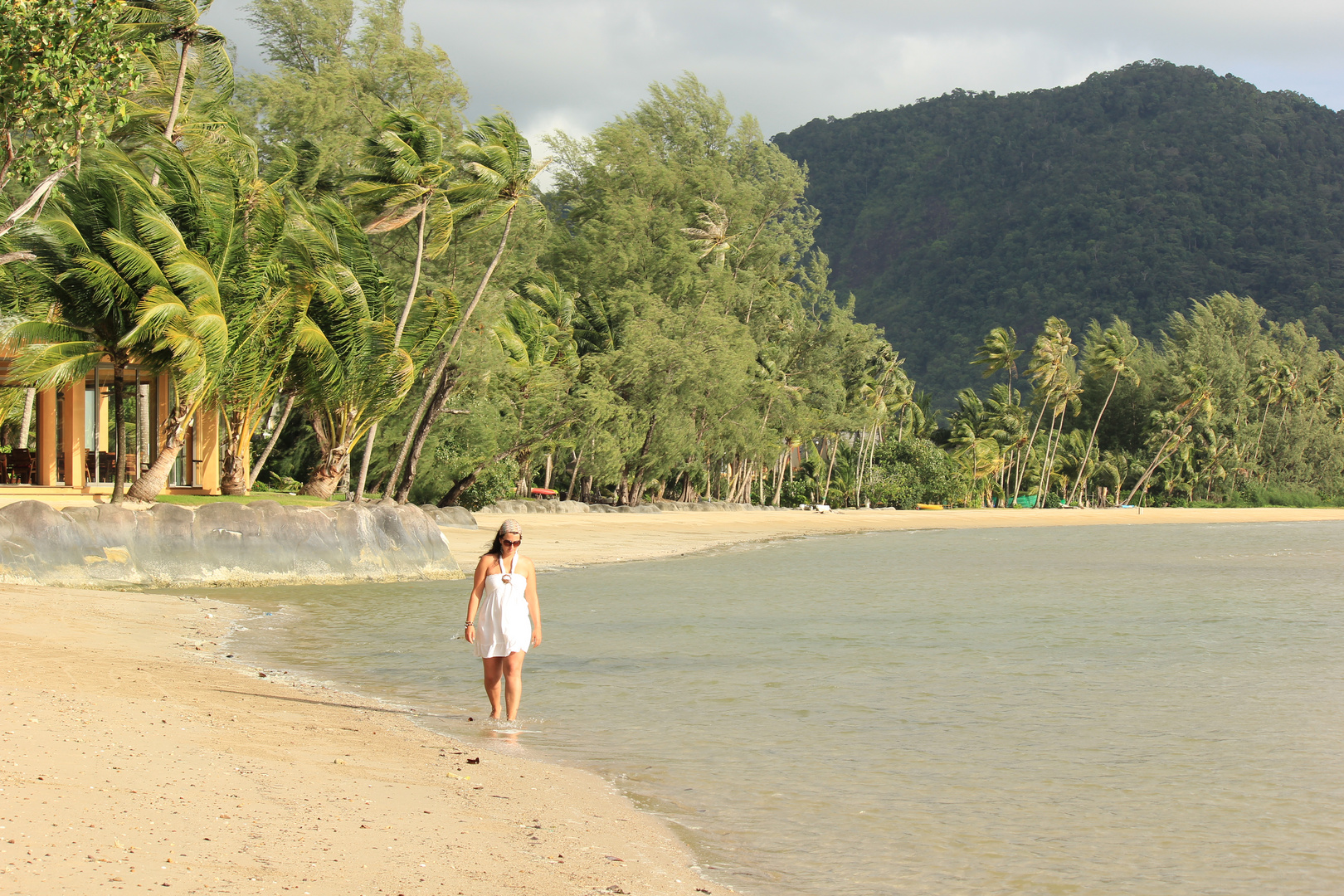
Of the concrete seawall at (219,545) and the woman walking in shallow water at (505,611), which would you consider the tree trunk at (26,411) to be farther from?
the woman walking in shallow water at (505,611)

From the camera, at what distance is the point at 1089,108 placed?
132m

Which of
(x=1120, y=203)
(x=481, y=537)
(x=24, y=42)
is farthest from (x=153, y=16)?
(x=1120, y=203)

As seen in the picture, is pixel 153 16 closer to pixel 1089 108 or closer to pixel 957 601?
pixel 957 601

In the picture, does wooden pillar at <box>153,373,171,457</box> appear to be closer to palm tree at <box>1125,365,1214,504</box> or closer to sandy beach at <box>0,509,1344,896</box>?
sandy beach at <box>0,509,1344,896</box>

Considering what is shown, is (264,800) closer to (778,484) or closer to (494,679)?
(494,679)

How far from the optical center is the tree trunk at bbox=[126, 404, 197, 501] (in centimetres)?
1652

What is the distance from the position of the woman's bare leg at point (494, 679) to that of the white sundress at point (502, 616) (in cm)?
12

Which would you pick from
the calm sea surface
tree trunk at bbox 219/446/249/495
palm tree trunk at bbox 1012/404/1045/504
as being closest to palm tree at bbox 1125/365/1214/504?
palm tree trunk at bbox 1012/404/1045/504

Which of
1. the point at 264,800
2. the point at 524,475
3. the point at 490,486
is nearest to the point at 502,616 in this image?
the point at 264,800

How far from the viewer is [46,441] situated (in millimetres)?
20672

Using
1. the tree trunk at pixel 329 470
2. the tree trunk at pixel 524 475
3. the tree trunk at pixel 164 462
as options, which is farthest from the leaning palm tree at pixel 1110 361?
the tree trunk at pixel 164 462

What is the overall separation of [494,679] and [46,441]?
55.0 feet

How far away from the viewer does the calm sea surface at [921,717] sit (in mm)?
5160

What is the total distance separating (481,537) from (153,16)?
1245cm
